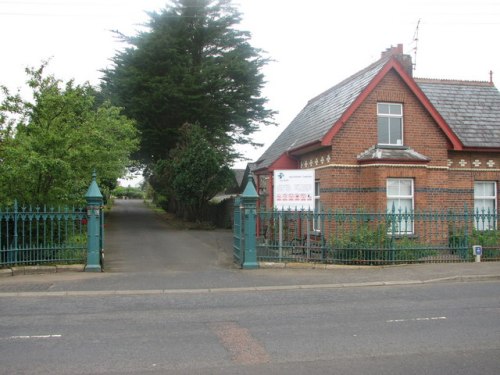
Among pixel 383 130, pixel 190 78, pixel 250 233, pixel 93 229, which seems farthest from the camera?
pixel 190 78

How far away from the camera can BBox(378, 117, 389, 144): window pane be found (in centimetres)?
1680

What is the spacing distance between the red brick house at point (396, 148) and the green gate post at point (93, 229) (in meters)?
7.24

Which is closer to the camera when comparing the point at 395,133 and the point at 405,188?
the point at 405,188

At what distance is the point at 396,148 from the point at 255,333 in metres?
11.3

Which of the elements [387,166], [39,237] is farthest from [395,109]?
[39,237]

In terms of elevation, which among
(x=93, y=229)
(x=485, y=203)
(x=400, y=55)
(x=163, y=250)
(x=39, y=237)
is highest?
(x=400, y=55)

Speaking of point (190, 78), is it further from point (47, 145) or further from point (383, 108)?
point (47, 145)

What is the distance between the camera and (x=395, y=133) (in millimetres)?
16906

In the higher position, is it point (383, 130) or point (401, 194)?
point (383, 130)

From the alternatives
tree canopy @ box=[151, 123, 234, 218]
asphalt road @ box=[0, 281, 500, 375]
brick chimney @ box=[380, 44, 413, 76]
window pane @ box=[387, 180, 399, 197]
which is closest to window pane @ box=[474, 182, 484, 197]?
window pane @ box=[387, 180, 399, 197]

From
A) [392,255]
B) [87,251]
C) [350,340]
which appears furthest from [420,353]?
[87,251]

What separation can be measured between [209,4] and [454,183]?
63.7 feet

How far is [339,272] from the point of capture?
42.0 feet

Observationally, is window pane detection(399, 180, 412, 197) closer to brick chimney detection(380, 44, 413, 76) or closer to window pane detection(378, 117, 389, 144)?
window pane detection(378, 117, 389, 144)
